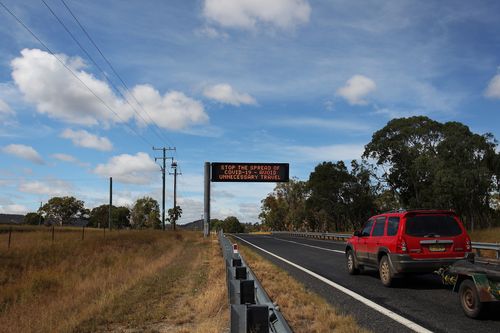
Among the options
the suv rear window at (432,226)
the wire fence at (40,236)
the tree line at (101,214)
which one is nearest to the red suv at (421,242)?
the suv rear window at (432,226)

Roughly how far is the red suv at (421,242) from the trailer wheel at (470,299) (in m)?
2.52

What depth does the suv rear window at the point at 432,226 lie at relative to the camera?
1046cm

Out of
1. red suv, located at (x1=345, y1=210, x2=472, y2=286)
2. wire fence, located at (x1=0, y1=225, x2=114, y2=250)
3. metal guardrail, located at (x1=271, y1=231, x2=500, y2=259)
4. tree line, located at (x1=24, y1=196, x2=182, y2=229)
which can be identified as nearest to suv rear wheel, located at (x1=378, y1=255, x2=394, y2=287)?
red suv, located at (x1=345, y1=210, x2=472, y2=286)

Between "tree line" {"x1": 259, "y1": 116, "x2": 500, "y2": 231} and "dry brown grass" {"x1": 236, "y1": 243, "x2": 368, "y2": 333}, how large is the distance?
34.8 metres

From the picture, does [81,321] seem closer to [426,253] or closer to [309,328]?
[309,328]

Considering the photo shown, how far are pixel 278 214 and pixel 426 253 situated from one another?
108078 mm

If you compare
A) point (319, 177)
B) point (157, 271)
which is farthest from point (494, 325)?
point (319, 177)

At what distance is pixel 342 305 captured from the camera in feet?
28.4

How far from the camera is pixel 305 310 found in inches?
311

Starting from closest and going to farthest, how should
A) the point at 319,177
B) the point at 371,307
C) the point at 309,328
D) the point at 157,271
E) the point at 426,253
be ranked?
the point at 309,328 < the point at 371,307 < the point at 426,253 < the point at 157,271 < the point at 319,177

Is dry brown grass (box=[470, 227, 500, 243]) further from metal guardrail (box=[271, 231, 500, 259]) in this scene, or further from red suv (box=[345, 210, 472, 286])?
red suv (box=[345, 210, 472, 286])

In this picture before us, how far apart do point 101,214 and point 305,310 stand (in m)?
154

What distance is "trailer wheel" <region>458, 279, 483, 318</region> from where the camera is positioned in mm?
7158

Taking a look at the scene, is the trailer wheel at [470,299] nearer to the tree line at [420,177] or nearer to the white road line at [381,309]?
the white road line at [381,309]
